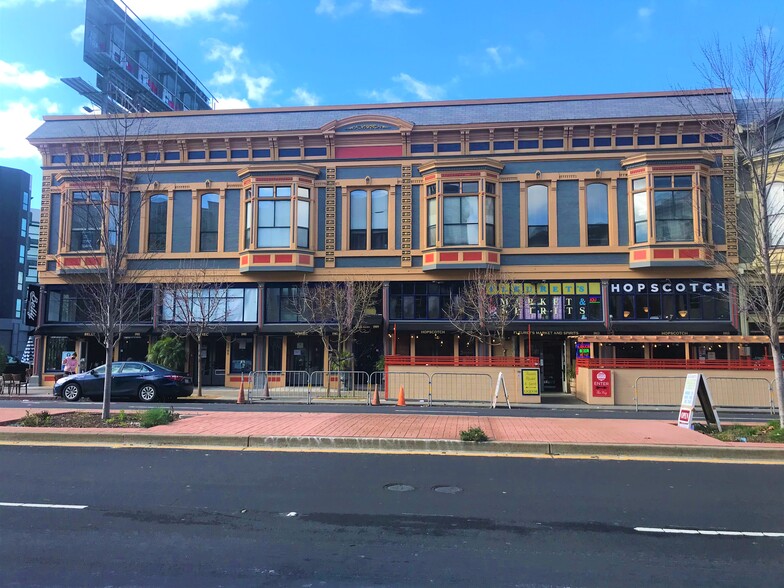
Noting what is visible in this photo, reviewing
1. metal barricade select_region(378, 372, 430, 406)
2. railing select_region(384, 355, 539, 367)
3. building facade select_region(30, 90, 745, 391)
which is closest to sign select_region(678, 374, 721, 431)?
railing select_region(384, 355, 539, 367)

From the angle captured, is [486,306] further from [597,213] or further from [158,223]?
[158,223]

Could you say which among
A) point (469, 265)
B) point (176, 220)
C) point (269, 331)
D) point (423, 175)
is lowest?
point (269, 331)

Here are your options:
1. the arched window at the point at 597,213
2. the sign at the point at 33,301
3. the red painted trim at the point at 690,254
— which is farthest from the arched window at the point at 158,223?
the red painted trim at the point at 690,254

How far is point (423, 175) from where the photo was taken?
85.5 feet

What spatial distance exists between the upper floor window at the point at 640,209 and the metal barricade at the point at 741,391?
25.3ft

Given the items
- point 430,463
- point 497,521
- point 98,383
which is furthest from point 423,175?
point 497,521

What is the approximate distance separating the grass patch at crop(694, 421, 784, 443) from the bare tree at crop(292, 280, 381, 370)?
525 inches

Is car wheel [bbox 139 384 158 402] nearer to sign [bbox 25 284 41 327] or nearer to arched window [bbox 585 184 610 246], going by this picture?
sign [bbox 25 284 41 327]

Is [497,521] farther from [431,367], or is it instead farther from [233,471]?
[431,367]

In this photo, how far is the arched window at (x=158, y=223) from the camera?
88.9 feet

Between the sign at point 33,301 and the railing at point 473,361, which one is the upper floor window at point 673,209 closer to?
the railing at point 473,361

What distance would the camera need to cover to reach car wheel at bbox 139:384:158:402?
61.7ft

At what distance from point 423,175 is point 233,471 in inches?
793

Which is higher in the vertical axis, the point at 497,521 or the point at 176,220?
the point at 176,220
